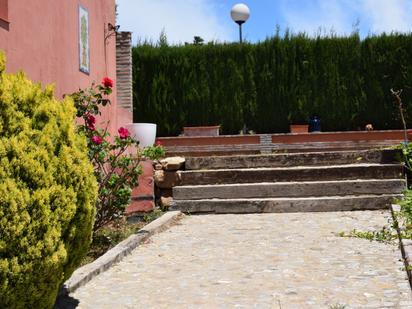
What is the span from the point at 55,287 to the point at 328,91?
11.9m

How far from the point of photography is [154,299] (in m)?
4.45

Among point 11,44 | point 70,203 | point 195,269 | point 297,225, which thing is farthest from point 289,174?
point 70,203

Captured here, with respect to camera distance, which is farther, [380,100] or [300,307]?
[380,100]

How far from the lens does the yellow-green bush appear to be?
3.15 m

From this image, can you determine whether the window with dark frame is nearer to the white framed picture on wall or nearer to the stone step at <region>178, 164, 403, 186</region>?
the white framed picture on wall

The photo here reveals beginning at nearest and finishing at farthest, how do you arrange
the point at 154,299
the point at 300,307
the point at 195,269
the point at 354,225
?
the point at 300,307 < the point at 154,299 < the point at 195,269 < the point at 354,225

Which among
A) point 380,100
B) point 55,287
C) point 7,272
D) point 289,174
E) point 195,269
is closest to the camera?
point 7,272

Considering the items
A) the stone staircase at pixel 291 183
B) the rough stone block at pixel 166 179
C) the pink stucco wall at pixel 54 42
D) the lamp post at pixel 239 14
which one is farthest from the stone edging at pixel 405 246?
the lamp post at pixel 239 14

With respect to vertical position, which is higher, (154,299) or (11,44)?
(11,44)

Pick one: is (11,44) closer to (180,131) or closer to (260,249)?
(260,249)

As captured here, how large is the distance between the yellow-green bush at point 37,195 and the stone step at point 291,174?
19.2 ft

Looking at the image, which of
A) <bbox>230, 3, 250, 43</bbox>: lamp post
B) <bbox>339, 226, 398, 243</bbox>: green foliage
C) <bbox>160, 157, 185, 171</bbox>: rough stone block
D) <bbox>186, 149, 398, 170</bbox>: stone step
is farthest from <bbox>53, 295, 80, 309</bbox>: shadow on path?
<bbox>230, 3, 250, 43</bbox>: lamp post

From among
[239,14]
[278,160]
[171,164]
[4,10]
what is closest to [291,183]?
[278,160]

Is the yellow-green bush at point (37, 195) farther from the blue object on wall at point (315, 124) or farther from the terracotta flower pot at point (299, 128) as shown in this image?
the blue object on wall at point (315, 124)
